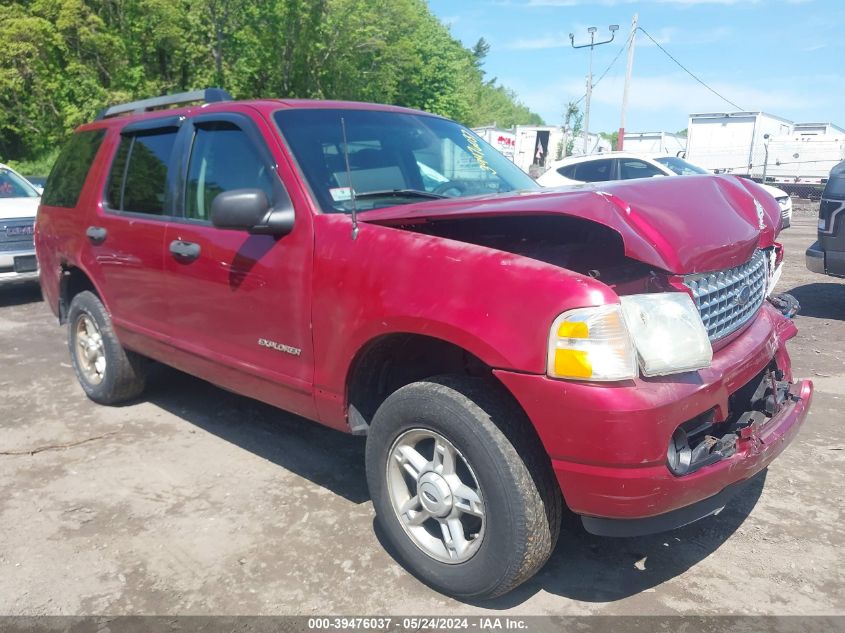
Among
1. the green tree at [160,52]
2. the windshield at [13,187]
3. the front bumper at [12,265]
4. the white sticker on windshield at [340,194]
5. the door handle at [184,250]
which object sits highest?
the green tree at [160,52]

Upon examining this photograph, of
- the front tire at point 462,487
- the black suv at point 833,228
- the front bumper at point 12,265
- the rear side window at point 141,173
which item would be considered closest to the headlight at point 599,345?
the front tire at point 462,487

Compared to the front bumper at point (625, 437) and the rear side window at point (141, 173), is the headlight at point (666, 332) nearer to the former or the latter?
the front bumper at point (625, 437)

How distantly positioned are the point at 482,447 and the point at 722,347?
1040 mm

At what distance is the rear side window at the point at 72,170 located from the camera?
4859mm

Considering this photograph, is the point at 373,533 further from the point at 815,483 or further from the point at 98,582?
the point at 815,483

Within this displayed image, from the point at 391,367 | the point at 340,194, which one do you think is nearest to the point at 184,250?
the point at 340,194

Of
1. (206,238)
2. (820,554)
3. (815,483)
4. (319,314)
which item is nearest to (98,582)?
(319,314)

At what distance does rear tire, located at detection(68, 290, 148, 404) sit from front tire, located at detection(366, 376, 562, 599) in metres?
2.52

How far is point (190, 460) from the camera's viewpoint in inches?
160

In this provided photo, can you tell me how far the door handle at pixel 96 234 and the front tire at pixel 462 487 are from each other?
258cm

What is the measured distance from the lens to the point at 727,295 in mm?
2742

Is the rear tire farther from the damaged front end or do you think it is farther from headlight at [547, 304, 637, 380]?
the damaged front end

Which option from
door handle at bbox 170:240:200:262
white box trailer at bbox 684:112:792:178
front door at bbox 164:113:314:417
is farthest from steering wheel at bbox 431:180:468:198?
white box trailer at bbox 684:112:792:178

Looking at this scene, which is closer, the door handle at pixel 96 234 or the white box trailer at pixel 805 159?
the door handle at pixel 96 234
